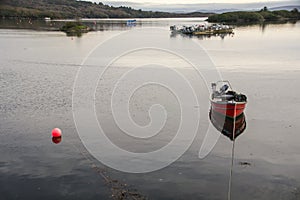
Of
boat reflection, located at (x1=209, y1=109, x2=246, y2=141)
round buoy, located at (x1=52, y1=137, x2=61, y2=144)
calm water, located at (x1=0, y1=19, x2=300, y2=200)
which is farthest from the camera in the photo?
boat reflection, located at (x1=209, y1=109, x2=246, y2=141)

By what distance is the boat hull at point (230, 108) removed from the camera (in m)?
24.5

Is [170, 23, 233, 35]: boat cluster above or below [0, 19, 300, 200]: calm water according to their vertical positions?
above

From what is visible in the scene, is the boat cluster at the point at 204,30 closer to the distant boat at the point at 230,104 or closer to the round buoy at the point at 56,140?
the distant boat at the point at 230,104

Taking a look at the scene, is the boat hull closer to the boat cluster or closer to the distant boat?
the distant boat

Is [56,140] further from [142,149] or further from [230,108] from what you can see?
[230,108]

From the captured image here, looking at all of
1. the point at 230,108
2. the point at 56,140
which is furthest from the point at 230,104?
the point at 56,140

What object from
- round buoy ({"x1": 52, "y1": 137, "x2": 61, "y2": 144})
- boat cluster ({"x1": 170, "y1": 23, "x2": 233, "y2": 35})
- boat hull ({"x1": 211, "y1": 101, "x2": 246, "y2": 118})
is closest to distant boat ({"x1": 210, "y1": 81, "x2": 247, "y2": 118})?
boat hull ({"x1": 211, "y1": 101, "x2": 246, "y2": 118})

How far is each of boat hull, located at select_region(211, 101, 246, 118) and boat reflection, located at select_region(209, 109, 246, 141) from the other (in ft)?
0.96

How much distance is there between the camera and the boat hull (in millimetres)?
24469

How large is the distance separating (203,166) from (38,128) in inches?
459

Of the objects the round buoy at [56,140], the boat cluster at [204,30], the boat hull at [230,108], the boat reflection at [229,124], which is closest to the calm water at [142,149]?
the round buoy at [56,140]

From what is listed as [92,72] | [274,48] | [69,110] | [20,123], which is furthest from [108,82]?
[274,48]

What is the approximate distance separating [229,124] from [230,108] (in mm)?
1127

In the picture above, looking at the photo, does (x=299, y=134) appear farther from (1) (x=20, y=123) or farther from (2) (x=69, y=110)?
(1) (x=20, y=123)
